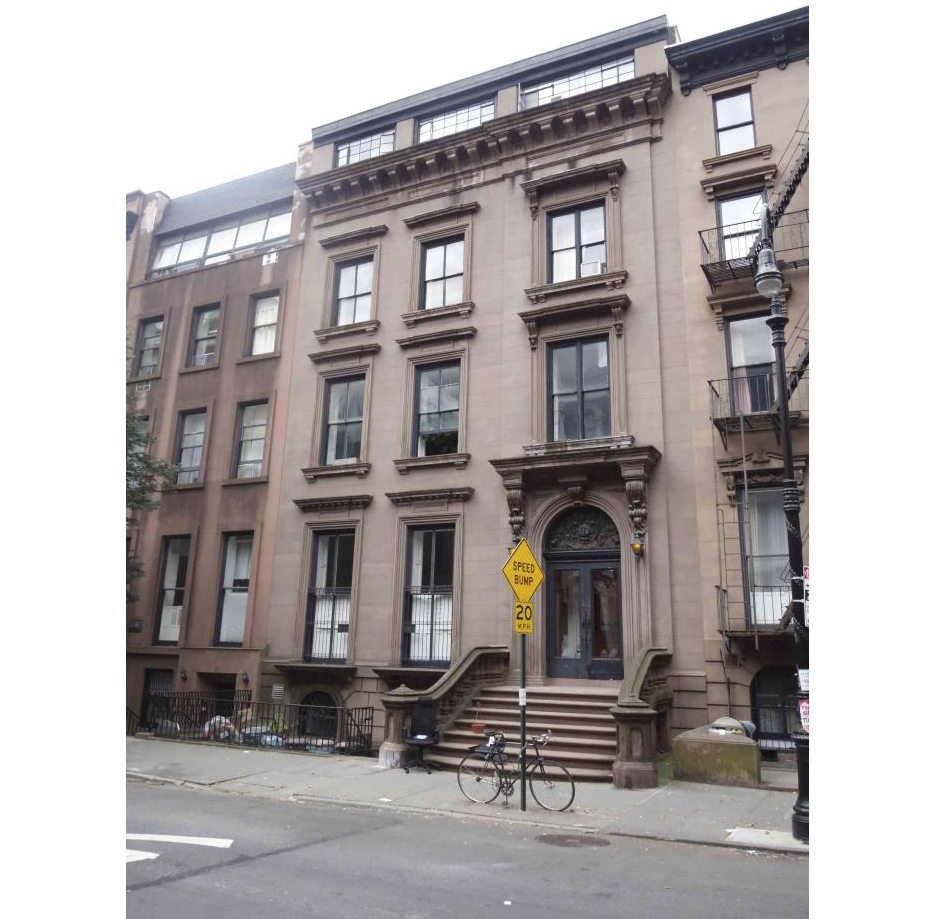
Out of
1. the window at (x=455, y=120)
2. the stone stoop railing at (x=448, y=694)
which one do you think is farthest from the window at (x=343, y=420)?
the window at (x=455, y=120)

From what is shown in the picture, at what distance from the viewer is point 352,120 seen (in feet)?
77.4

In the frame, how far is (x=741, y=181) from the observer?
1750cm

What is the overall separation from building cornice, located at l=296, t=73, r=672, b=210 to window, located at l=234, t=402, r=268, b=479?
21.6 feet

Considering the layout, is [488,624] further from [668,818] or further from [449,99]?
[449,99]

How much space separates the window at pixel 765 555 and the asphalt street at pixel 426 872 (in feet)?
24.0

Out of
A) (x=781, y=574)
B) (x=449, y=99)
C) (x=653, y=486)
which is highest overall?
(x=449, y=99)

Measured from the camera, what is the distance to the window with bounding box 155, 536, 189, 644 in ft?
71.6

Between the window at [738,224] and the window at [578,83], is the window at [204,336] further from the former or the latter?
the window at [738,224]

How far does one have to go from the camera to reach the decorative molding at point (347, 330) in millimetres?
21078

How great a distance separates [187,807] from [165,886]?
178 inches

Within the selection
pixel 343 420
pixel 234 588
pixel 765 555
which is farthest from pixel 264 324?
pixel 765 555

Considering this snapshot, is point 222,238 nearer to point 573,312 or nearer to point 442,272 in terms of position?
point 442,272

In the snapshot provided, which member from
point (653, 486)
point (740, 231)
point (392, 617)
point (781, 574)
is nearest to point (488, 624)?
point (392, 617)


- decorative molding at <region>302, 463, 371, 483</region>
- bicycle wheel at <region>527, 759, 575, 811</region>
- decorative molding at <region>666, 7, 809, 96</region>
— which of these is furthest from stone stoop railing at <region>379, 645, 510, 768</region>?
decorative molding at <region>666, 7, 809, 96</region>
